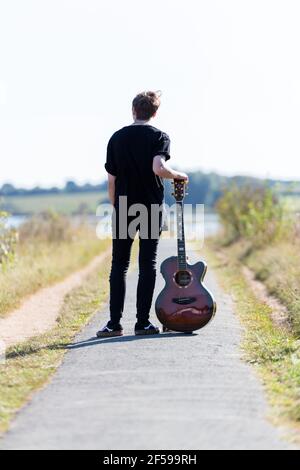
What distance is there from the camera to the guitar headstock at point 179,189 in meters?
9.11

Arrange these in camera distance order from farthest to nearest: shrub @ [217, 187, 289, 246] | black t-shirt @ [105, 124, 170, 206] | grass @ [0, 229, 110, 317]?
shrub @ [217, 187, 289, 246]
grass @ [0, 229, 110, 317]
black t-shirt @ [105, 124, 170, 206]

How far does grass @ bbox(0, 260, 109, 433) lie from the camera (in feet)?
21.7

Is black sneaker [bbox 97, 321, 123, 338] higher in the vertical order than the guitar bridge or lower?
lower

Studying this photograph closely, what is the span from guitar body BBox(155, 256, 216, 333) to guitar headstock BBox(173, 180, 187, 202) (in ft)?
2.00

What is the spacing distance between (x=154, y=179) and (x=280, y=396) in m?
3.04

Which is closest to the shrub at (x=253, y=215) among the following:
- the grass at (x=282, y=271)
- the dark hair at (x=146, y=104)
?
the grass at (x=282, y=271)

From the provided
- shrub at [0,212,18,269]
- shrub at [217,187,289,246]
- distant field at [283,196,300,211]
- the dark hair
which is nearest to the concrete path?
the dark hair

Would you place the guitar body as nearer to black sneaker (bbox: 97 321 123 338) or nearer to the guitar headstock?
black sneaker (bbox: 97 321 123 338)

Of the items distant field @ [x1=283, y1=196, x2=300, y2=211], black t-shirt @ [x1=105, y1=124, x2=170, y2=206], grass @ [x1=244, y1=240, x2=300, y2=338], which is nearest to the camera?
black t-shirt @ [x1=105, y1=124, x2=170, y2=206]

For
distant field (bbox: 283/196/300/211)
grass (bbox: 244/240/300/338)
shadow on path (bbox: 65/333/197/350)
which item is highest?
distant field (bbox: 283/196/300/211)

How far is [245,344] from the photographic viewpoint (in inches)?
344

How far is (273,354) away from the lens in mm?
8094

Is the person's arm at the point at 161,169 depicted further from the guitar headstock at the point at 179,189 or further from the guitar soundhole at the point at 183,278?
the guitar soundhole at the point at 183,278
